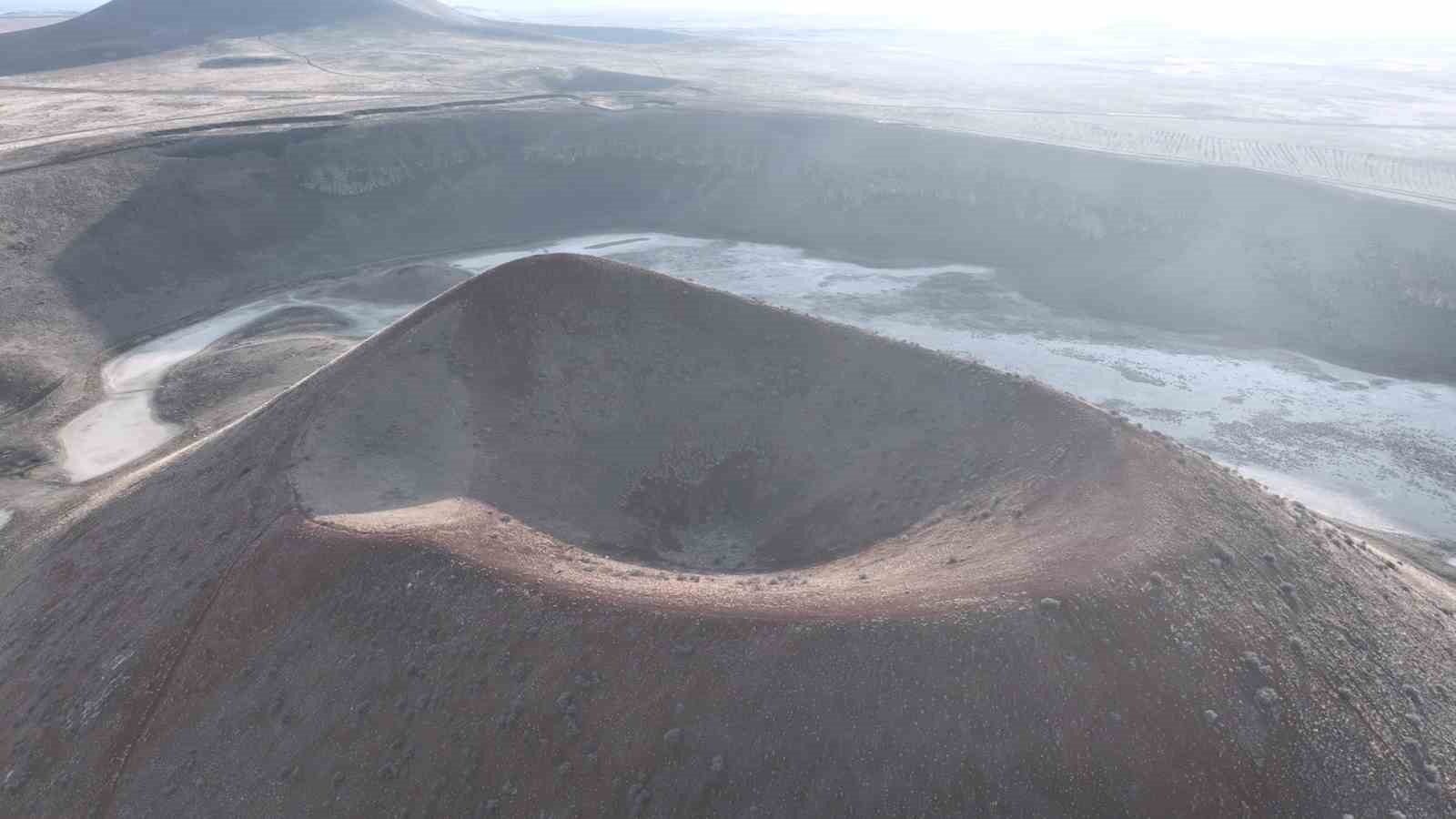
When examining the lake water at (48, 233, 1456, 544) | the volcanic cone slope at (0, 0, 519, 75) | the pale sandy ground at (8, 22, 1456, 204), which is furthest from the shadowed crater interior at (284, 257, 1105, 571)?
the volcanic cone slope at (0, 0, 519, 75)

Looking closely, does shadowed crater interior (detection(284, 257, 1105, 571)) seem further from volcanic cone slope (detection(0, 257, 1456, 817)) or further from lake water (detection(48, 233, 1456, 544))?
lake water (detection(48, 233, 1456, 544))

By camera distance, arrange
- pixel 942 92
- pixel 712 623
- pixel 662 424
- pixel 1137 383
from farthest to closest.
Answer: pixel 942 92, pixel 1137 383, pixel 662 424, pixel 712 623

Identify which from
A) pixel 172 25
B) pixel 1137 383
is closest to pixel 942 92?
pixel 1137 383

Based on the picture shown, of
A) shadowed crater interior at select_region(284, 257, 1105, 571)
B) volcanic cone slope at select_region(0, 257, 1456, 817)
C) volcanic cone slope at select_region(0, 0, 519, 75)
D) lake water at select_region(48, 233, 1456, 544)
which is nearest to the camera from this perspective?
volcanic cone slope at select_region(0, 257, 1456, 817)

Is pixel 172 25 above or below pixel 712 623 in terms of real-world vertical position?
above

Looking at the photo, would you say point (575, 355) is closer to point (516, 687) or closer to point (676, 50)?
point (516, 687)

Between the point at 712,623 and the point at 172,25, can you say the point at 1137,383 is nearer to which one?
the point at 712,623
